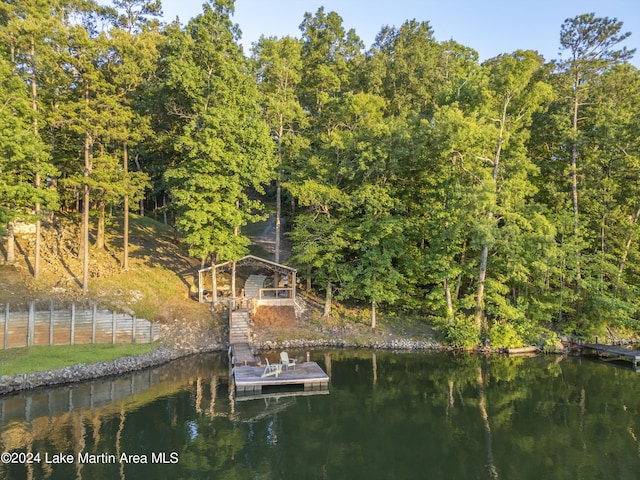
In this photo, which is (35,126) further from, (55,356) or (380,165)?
(380,165)

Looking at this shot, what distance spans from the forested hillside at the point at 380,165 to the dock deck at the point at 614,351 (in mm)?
1471

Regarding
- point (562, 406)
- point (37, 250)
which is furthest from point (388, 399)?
point (37, 250)

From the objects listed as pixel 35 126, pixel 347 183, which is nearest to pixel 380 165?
pixel 347 183

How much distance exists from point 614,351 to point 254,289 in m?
23.7

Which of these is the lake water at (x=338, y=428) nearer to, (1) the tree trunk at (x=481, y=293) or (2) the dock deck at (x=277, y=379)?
(2) the dock deck at (x=277, y=379)

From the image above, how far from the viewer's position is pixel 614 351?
76.6 feet

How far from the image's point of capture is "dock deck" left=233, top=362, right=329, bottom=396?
1769 cm

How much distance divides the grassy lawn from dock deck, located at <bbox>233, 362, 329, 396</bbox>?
21.1ft

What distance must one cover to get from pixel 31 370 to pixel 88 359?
2.25 metres

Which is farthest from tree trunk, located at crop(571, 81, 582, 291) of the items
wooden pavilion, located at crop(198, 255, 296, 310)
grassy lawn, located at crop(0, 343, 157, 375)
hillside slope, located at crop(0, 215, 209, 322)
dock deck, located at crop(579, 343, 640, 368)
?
grassy lawn, located at crop(0, 343, 157, 375)

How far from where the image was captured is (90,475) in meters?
10.9

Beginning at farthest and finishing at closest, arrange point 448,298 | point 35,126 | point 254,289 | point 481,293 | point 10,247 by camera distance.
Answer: point 254,289
point 448,298
point 481,293
point 10,247
point 35,126

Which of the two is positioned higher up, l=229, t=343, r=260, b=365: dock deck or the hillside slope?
the hillside slope

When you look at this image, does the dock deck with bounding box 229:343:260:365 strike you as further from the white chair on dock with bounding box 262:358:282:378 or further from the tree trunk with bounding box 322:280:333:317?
the tree trunk with bounding box 322:280:333:317
